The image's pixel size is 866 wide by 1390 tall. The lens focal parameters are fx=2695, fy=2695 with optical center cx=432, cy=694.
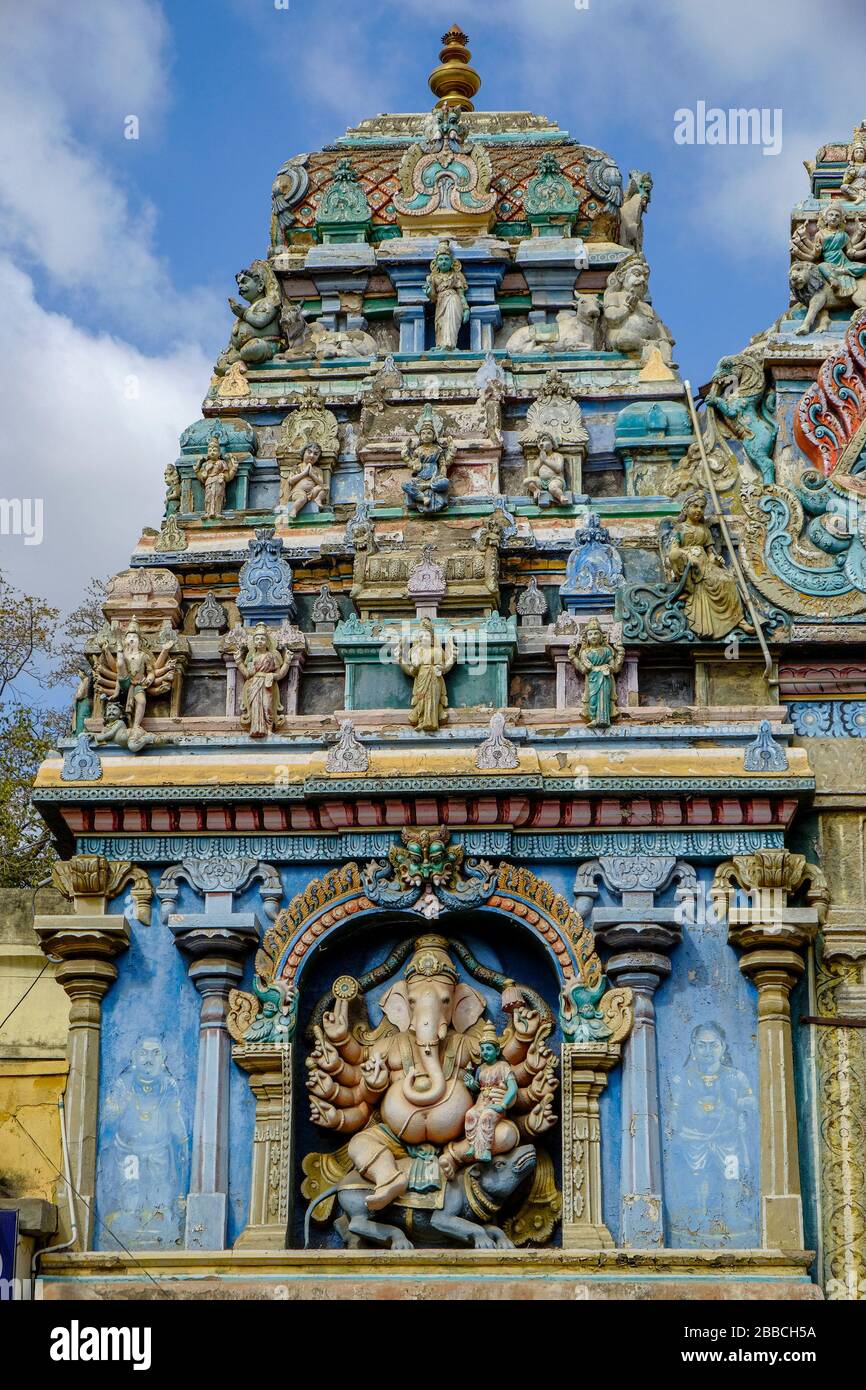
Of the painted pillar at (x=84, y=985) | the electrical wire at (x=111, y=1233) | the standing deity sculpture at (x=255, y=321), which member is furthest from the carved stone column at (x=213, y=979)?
the standing deity sculpture at (x=255, y=321)

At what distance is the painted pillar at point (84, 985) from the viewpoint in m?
19.5

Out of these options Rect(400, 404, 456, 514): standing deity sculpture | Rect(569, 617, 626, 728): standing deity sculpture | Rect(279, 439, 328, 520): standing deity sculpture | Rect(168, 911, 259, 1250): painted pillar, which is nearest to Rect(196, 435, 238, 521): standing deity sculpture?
Rect(279, 439, 328, 520): standing deity sculpture

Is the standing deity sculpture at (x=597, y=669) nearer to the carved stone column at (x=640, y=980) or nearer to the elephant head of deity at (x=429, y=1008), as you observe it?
the carved stone column at (x=640, y=980)

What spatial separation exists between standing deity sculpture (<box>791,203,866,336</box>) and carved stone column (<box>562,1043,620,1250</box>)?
21.6ft

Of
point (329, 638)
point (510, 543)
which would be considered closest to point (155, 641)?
point (329, 638)

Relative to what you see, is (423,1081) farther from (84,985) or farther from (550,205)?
(550,205)

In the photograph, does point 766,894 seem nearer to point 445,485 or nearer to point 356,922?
point 356,922

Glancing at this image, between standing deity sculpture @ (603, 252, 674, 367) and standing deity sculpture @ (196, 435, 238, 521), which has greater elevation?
standing deity sculpture @ (603, 252, 674, 367)

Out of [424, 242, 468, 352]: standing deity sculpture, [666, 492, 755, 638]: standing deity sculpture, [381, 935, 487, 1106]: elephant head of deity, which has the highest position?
[424, 242, 468, 352]: standing deity sculpture

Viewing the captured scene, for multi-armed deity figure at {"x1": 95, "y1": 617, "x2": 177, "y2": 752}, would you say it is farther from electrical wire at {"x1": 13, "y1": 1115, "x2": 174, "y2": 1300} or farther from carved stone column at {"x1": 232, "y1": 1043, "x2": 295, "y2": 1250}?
electrical wire at {"x1": 13, "y1": 1115, "x2": 174, "y2": 1300}

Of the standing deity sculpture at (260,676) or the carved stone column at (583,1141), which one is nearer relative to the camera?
the carved stone column at (583,1141)
